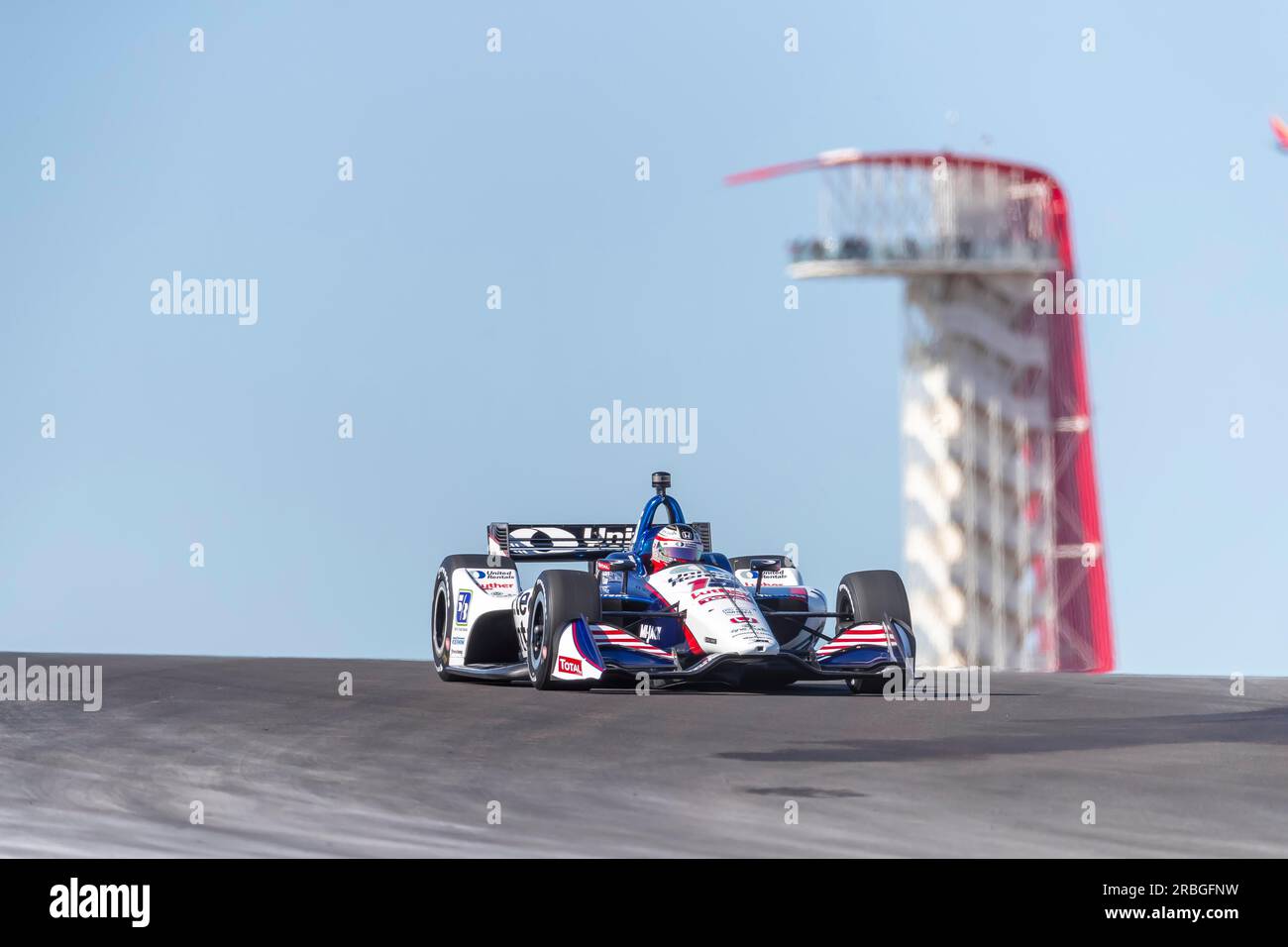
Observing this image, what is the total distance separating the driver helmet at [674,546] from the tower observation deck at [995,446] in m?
32.5

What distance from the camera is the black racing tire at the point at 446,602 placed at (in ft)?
68.2

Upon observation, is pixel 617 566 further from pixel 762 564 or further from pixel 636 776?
pixel 636 776

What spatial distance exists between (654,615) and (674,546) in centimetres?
132

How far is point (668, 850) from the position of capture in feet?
27.0

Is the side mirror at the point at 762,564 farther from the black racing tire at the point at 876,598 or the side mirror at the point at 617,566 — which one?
the side mirror at the point at 617,566

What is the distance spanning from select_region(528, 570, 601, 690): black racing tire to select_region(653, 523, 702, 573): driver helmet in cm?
118

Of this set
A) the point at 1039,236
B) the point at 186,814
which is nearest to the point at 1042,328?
the point at 1039,236

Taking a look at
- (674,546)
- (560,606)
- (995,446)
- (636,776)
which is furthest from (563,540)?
(995,446)

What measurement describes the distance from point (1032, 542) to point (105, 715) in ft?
128
